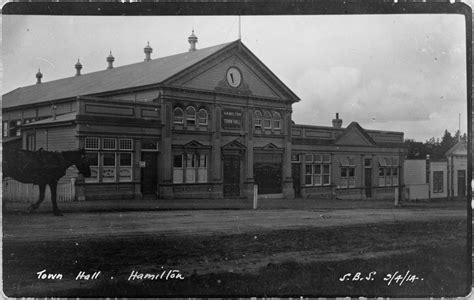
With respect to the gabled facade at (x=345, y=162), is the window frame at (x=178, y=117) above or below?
above

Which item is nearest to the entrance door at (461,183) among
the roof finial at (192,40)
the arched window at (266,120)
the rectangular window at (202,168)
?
the arched window at (266,120)

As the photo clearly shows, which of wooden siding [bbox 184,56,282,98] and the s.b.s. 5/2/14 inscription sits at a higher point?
wooden siding [bbox 184,56,282,98]

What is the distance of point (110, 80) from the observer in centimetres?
484

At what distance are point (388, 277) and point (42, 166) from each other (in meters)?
3.45

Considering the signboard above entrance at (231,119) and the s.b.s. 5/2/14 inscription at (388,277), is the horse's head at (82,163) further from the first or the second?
the s.b.s. 5/2/14 inscription at (388,277)

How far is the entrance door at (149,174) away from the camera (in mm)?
4820

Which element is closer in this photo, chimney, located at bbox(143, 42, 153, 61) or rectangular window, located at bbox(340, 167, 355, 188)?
chimney, located at bbox(143, 42, 153, 61)

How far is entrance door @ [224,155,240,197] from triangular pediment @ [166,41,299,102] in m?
0.68

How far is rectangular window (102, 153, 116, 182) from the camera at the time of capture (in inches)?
186

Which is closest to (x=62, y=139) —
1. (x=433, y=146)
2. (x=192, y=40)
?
(x=192, y=40)

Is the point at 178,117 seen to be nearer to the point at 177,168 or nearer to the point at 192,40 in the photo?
the point at 177,168

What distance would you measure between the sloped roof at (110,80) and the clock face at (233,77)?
0.94 ft

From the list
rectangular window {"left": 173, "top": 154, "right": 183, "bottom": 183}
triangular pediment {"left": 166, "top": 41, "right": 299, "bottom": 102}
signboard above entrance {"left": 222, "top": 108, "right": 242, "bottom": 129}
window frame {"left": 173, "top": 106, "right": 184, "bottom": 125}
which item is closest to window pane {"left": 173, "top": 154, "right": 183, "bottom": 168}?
rectangular window {"left": 173, "top": 154, "right": 183, "bottom": 183}

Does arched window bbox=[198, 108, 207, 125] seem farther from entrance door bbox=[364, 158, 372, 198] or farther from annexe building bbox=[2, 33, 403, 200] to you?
entrance door bbox=[364, 158, 372, 198]
